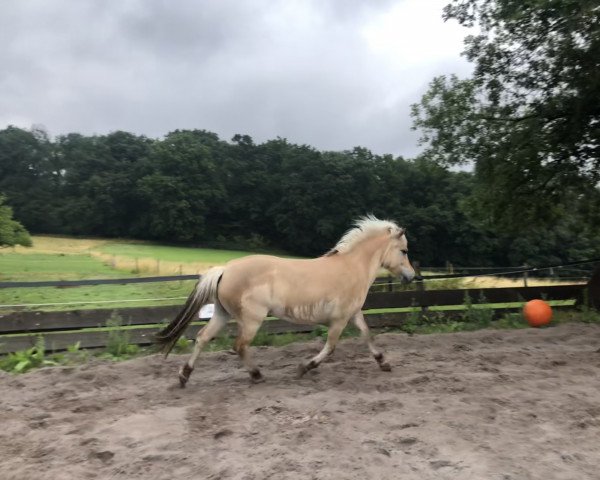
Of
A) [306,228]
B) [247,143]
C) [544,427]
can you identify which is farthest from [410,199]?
[544,427]

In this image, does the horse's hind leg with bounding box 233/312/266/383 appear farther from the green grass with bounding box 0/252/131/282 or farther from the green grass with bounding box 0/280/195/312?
the green grass with bounding box 0/252/131/282

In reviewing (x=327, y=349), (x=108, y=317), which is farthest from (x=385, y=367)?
(x=108, y=317)

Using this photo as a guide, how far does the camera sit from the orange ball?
878cm

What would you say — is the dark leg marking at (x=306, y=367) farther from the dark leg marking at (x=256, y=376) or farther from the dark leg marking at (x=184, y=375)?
the dark leg marking at (x=184, y=375)

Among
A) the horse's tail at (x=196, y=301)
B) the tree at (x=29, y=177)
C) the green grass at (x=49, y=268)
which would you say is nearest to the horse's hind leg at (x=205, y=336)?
the horse's tail at (x=196, y=301)

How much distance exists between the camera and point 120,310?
7594 millimetres

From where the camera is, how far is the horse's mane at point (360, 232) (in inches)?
240

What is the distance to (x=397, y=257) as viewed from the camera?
6418 millimetres

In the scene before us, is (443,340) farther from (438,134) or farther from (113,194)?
(113,194)

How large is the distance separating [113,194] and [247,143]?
23228 mm

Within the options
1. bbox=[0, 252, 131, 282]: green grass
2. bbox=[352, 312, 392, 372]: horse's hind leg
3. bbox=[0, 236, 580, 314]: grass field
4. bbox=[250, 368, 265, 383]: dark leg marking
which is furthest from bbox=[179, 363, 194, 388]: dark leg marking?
bbox=[0, 252, 131, 282]: green grass

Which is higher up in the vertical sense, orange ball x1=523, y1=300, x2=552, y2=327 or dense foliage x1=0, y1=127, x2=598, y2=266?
dense foliage x1=0, y1=127, x2=598, y2=266

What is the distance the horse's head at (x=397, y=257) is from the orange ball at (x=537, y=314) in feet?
12.4

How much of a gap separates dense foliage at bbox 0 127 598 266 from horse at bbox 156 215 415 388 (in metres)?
28.4
